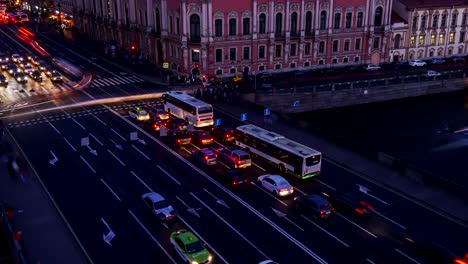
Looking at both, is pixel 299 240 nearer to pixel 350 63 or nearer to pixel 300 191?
pixel 300 191

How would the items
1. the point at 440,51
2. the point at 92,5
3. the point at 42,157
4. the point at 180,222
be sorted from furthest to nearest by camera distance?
the point at 92,5 → the point at 440,51 → the point at 42,157 → the point at 180,222

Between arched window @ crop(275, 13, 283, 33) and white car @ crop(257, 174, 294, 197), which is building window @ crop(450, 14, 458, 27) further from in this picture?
white car @ crop(257, 174, 294, 197)

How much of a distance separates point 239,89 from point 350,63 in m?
29.0

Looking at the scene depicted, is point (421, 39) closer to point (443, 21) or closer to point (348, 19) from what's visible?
point (443, 21)

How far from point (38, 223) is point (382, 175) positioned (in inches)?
1150

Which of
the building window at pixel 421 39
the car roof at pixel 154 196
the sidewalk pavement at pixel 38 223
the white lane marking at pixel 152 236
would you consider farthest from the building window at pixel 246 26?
the white lane marking at pixel 152 236

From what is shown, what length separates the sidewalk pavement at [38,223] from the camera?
31.7m

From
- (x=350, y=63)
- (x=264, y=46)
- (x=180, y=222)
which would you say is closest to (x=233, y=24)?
(x=264, y=46)

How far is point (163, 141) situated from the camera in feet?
176

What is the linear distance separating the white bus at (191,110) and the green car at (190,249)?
26068 mm

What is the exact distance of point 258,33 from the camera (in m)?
82.8

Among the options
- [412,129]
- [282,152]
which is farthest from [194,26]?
[282,152]

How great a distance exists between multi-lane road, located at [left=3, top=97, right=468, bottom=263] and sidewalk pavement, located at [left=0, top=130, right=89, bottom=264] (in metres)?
0.85

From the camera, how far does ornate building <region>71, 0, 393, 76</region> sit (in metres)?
79.3
